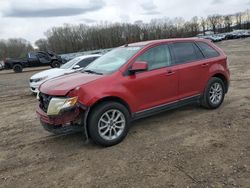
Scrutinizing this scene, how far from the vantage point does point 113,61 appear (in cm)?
595

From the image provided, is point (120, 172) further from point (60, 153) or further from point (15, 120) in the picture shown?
point (15, 120)

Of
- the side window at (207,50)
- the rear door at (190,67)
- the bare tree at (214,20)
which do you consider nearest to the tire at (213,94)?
the rear door at (190,67)

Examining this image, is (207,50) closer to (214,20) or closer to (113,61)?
(113,61)

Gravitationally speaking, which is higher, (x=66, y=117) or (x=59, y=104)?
(x=59, y=104)

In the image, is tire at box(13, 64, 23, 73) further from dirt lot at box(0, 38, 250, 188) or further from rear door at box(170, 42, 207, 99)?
rear door at box(170, 42, 207, 99)

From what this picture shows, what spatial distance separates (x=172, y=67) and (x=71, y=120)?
2.35 m

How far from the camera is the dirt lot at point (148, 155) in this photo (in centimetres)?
398

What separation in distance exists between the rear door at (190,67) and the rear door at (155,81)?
0.63 ft

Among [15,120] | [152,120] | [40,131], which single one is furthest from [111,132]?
[15,120]

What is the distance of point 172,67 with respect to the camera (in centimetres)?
603

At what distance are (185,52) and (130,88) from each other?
70.7 inches

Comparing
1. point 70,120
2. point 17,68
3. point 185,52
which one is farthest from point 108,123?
point 17,68

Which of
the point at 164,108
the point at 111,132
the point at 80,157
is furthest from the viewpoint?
the point at 164,108

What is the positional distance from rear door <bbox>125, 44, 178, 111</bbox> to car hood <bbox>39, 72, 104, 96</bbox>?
2.33 ft
